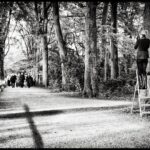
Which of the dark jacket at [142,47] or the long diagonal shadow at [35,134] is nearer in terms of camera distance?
the long diagonal shadow at [35,134]

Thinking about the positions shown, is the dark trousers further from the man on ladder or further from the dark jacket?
the dark jacket

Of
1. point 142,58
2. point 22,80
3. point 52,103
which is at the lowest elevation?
point 22,80

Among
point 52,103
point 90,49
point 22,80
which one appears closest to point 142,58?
point 52,103

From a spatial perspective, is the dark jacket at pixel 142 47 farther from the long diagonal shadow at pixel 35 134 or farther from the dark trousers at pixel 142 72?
the long diagonal shadow at pixel 35 134

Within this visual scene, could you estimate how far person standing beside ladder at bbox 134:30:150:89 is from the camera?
10406 millimetres

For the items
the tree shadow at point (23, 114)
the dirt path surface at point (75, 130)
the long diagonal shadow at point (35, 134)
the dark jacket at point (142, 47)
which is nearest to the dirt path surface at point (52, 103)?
the tree shadow at point (23, 114)

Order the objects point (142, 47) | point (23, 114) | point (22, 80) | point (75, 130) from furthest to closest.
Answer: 1. point (22, 80)
2. point (142, 47)
3. point (23, 114)
4. point (75, 130)

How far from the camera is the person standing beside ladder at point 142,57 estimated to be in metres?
10.4

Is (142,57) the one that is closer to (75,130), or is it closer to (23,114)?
(75,130)

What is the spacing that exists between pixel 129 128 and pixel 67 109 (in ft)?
10.6

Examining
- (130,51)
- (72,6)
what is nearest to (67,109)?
(72,6)

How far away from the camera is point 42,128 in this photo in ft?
26.3

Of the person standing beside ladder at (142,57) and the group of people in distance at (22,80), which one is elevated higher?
the person standing beside ladder at (142,57)

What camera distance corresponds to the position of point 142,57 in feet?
34.2
